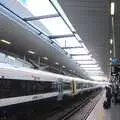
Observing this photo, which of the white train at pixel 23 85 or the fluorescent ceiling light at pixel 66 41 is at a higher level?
the fluorescent ceiling light at pixel 66 41

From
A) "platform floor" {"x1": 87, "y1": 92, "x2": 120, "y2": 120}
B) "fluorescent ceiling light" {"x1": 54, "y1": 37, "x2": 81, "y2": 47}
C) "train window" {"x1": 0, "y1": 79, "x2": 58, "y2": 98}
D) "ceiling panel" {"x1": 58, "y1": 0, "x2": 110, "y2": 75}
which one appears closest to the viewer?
"train window" {"x1": 0, "y1": 79, "x2": 58, "y2": 98}

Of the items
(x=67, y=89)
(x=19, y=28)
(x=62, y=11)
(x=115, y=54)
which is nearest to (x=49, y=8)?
(x=62, y=11)

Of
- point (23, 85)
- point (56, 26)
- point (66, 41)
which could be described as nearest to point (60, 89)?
point (66, 41)

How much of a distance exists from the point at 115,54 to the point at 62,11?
15165 mm

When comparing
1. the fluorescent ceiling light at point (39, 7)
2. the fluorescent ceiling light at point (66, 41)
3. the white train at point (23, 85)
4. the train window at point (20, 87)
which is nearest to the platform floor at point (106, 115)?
the white train at point (23, 85)

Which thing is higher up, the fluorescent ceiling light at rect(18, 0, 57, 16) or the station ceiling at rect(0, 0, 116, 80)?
the fluorescent ceiling light at rect(18, 0, 57, 16)

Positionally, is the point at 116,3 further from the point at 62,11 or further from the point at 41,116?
the point at 41,116

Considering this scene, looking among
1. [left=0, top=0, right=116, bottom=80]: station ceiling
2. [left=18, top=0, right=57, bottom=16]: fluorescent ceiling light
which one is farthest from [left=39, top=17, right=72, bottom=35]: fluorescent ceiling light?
[left=18, top=0, right=57, bottom=16]: fluorescent ceiling light

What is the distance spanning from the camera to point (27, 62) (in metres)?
28.5

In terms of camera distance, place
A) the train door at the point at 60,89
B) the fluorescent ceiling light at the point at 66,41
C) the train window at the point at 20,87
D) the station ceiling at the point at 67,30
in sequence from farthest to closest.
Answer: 1. the train door at the point at 60,89
2. the fluorescent ceiling light at the point at 66,41
3. the station ceiling at the point at 67,30
4. the train window at the point at 20,87

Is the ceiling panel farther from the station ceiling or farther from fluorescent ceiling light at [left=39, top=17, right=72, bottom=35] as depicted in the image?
fluorescent ceiling light at [left=39, top=17, right=72, bottom=35]

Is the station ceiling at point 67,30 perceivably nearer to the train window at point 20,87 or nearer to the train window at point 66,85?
the train window at point 66,85

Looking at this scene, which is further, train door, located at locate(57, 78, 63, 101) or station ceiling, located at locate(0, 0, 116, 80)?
train door, located at locate(57, 78, 63, 101)

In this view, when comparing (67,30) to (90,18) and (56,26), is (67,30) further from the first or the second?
→ (90,18)
